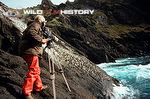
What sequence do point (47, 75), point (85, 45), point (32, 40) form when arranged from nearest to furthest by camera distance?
point (32, 40) → point (47, 75) → point (85, 45)

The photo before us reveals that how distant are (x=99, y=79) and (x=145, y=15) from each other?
113114 millimetres

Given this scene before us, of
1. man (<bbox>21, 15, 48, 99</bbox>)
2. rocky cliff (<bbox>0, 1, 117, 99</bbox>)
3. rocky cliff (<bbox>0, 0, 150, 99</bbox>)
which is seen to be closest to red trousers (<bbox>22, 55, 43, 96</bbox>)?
man (<bbox>21, 15, 48, 99</bbox>)

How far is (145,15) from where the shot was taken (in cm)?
12825

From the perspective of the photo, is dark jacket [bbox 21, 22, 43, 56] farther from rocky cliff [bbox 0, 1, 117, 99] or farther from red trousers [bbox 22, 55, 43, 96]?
rocky cliff [bbox 0, 1, 117, 99]

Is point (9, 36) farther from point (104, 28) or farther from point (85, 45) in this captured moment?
point (104, 28)

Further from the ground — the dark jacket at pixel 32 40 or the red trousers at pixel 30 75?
the dark jacket at pixel 32 40

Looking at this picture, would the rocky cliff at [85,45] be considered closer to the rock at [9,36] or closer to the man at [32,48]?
the rock at [9,36]

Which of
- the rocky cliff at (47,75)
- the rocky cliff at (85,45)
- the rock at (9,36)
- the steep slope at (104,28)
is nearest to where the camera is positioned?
the rocky cliff at (47,75)

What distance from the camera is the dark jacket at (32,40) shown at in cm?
1075

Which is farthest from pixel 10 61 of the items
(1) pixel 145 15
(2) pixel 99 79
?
(1) pixel 145 15

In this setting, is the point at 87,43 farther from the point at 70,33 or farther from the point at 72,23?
the point at 72,23

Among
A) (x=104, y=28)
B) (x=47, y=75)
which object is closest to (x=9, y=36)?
(x=47, y=75)

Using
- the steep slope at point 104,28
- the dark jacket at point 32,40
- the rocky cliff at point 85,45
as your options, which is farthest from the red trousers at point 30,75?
the steep slope at point 104,28

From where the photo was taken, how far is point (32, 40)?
10828 millimetres
